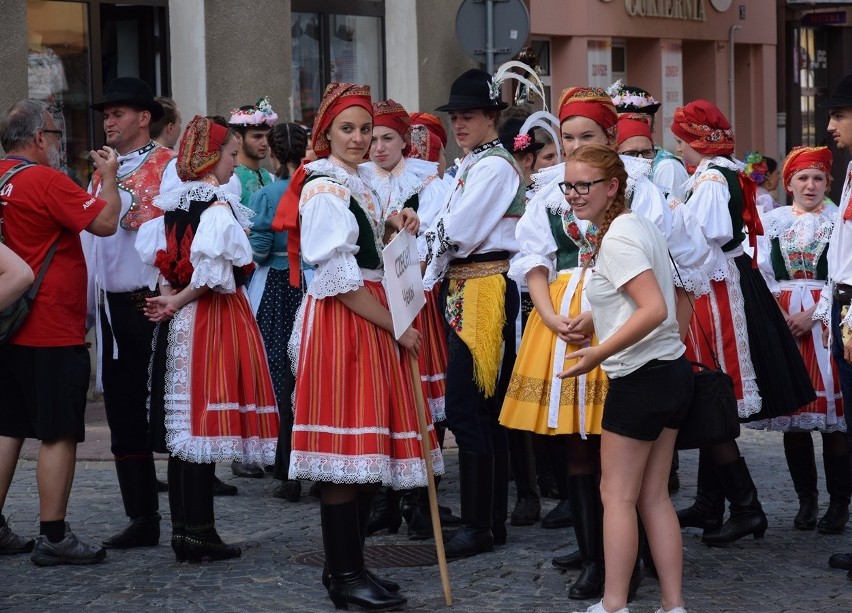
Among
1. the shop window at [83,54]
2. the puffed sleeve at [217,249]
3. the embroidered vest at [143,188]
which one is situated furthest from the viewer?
the shop window at [83,54]

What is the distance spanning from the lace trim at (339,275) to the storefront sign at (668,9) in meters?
15.3

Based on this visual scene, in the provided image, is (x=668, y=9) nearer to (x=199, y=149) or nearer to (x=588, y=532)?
(x=199, y=149)

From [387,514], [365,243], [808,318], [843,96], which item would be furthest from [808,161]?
[365,243]

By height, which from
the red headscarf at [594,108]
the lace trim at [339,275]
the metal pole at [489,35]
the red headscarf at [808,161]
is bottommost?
the lace trim at [339,275]

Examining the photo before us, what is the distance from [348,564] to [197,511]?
1.19 metres

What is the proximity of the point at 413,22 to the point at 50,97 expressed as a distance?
166 inches

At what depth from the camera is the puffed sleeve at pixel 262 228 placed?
30.8 ft

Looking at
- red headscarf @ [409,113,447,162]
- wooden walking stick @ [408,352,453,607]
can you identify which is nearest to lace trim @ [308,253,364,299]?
wooden walking stick @ [408,352,453,607]

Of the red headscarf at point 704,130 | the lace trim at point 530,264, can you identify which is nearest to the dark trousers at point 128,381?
the lace trim at point 530,264

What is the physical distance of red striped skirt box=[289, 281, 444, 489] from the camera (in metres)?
6.07

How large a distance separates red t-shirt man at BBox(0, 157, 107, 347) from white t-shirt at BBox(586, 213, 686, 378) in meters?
2.64

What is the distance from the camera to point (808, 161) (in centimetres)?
816

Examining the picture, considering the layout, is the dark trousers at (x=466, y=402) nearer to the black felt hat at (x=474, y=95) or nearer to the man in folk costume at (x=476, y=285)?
the man in folk costume at (x=476, y=285)

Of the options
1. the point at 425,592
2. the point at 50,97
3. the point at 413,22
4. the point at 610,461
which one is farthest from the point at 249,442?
the point at 413,22
